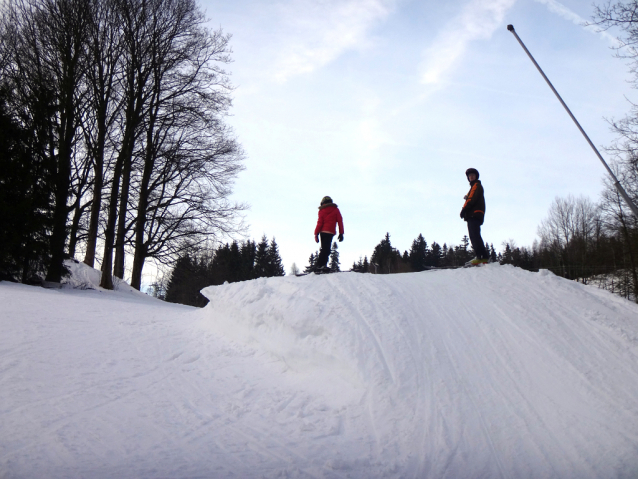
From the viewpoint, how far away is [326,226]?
9383 mm

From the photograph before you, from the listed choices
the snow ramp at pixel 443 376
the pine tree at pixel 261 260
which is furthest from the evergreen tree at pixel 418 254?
the snow ramp at pixel 443 376

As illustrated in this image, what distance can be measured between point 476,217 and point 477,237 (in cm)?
41

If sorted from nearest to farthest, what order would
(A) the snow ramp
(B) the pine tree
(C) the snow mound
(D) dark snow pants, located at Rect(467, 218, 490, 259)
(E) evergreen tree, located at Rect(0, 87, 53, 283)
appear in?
(A) the snow ramp, (D) dark snow pants, located at Rect(467, 218, 490, 259), (E) evergreen tree, located at Rect(0, 87, 53, 283), (C) the snow mound, (B) the pine tree

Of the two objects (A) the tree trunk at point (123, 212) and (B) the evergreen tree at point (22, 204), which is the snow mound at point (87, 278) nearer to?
(A) the tree trunk at point (123, 212)

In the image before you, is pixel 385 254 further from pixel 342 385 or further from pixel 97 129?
pixel 342 385

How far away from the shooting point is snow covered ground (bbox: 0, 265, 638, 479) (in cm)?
359

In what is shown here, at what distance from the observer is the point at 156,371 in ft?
17.9

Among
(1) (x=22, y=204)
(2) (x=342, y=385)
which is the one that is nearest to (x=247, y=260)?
(1) (x=22, y=204)

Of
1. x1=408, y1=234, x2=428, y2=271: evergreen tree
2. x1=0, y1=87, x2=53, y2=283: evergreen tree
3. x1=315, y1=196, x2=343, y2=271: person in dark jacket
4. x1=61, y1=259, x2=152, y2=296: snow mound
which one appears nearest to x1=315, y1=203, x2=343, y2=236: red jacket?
x1=315, y1=196, x2=343, y2=271: person in dark jacket

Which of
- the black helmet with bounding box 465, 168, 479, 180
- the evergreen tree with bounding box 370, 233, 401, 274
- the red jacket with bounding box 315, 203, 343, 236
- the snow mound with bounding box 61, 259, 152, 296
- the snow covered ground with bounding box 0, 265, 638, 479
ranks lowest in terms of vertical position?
the snow covered ground with bounding box 0, 265, 638, 479

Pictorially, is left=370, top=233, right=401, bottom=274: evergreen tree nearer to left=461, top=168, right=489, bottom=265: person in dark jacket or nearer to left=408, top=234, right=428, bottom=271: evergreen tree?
left=408, top=234, right=428, bottom=271: evergreen tree

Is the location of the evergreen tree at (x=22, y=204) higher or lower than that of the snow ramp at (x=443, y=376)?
higher

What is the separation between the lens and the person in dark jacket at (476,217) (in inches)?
324

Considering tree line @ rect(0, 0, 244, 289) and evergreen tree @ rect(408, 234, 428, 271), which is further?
evergreen tree @ rect(408, 234, 428, 271)
